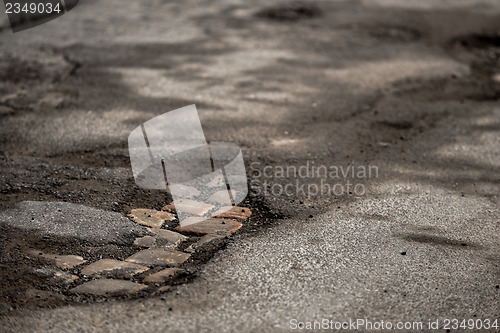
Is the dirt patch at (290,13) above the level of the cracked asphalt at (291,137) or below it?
above

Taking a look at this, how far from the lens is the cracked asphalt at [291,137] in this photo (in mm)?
2682

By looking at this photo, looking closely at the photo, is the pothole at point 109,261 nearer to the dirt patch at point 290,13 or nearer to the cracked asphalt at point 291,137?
the cracked asphalt at point 291,137

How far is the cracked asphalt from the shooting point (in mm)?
2682

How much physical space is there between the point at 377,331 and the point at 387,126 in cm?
260

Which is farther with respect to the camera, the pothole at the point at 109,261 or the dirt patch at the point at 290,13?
the dirt patch at the point at 290,13

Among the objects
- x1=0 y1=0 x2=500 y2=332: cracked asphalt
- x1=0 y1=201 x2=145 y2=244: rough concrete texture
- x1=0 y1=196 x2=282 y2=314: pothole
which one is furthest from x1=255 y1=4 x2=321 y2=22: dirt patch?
x1=0 y1=201 x2=145 y2=244: rough concrete texture

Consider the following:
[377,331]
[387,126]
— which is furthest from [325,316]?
[387,126]

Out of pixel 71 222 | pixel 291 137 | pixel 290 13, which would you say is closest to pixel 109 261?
pixel 71 222

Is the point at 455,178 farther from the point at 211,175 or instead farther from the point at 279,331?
the point at 279,331

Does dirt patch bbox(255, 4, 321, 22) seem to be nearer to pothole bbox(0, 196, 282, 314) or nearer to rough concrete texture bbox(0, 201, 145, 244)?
pothole bbox(0, 196, 282, 314)

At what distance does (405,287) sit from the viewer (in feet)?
9.13

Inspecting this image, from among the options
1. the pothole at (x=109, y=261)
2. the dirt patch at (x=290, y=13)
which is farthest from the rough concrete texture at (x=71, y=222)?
the dirt patch at (x=290, y=13)

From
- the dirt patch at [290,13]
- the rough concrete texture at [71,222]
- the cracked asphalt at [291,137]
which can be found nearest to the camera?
the cracked asphalt at [291,137]

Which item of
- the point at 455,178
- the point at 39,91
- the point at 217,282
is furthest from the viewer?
the point at 39,91
